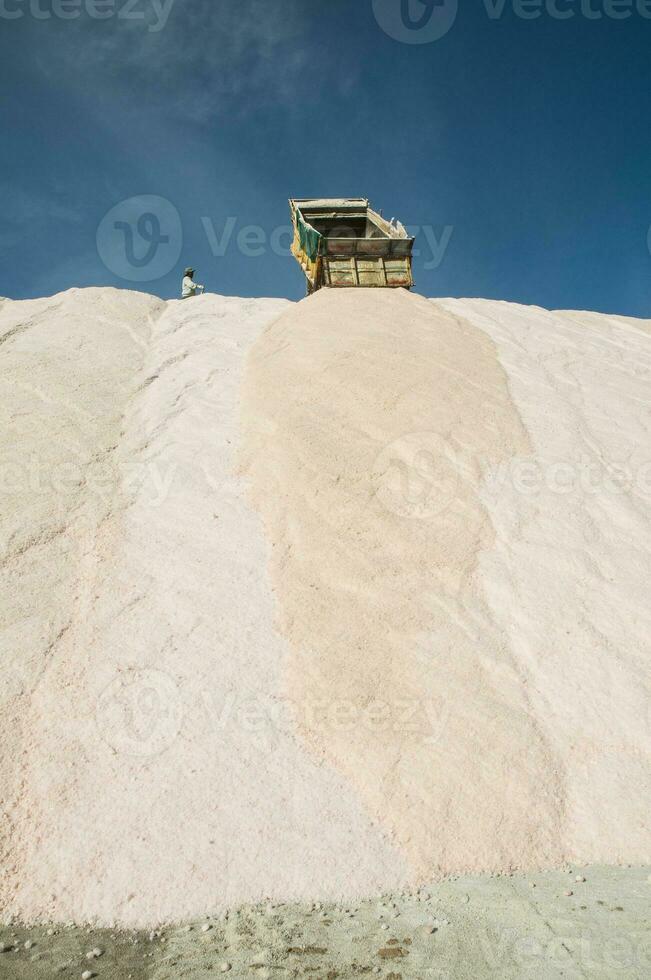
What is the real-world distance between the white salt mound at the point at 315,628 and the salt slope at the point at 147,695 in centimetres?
2

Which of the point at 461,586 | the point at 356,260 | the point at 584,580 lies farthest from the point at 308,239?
the point at 584,580

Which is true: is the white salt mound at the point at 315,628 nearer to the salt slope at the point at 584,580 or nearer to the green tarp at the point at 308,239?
the salt slope at the point at 584,580

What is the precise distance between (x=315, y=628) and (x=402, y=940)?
8.58ft

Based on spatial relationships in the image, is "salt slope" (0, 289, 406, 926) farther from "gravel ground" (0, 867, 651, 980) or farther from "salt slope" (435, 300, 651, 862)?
"salt slope" (435, 300, 651, 862)

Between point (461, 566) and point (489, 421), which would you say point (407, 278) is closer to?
point (489, 421)

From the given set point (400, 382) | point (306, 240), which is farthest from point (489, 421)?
point (306, 240)

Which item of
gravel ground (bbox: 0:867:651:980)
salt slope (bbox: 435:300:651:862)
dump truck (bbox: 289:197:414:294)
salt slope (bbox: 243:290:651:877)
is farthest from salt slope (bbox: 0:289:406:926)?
dump truck (bbox: 289:197:414:294)

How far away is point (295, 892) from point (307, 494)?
411 centimetres

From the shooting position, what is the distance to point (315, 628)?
5.54 metres

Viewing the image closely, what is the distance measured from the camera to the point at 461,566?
6.14 m

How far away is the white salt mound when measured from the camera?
4.06 meters

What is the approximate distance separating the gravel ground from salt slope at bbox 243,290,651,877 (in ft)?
1.11

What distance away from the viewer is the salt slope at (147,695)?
3.86 meters

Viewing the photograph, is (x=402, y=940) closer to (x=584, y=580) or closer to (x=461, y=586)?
(x=461, y=586)
